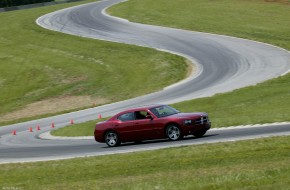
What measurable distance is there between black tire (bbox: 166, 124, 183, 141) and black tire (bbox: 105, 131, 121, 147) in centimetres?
234

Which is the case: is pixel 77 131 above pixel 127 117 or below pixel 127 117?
below

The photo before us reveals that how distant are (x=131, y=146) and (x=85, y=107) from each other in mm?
21074

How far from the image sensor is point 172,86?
1857 inches

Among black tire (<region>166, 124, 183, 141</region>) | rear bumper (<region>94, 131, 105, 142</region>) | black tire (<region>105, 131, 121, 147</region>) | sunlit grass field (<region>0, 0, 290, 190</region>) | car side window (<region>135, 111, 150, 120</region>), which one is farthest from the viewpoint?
rear bumper (<region>94, 131, 105, 142</region>)

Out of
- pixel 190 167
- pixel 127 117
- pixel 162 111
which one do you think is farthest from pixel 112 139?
pixel 190 167

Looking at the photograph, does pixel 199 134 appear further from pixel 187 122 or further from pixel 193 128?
pixel 187 122

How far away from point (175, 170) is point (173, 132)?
8.20 metres

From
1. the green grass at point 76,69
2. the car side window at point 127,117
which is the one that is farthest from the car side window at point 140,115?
the green grass at point 76,69

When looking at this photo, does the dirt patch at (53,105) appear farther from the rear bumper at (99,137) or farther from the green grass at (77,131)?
the rear bumper at (99,137)

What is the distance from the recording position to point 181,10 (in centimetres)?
7756

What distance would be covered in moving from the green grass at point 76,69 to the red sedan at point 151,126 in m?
21.1

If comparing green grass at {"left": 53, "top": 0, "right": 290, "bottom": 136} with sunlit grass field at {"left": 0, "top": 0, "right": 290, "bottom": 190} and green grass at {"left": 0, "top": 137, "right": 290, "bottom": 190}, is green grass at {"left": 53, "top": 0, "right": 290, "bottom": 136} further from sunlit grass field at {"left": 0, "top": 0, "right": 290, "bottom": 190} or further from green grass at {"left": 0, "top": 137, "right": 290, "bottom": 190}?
green grass at {"left": 0, "top": 137, "right": 290, "bottom": 190}

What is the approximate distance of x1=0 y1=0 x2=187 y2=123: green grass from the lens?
49.2m

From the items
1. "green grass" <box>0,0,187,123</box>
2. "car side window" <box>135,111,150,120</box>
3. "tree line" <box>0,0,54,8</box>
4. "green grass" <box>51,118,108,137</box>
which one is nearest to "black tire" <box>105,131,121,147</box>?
"car side window" <box>135,111,150,120</box>
